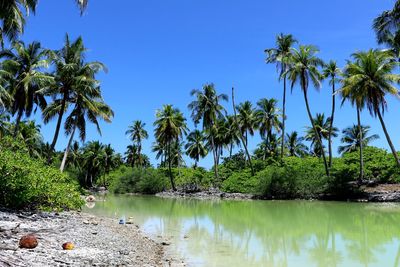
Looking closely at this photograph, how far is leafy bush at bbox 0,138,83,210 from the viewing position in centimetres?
1449

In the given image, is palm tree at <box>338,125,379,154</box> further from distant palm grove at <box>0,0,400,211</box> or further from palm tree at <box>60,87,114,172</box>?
palm tree at <box>60,87,114,172</box>

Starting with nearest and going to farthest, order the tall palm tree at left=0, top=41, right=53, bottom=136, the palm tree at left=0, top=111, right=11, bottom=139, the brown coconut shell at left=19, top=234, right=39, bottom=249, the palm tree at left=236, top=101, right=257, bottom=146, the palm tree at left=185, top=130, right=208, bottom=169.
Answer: the brown coconut shell at left=19, top=234, right=39, bottom=249 < the tall palm tree at left=0, top=41, right=53, bottom=136 < the palm tree at left=0, top=111, right=11, bottom=139 < the palm tree at left=236, top=101, right=257, bottom=146 < the palm tree at left=185, top=130, right=208, bottom=169

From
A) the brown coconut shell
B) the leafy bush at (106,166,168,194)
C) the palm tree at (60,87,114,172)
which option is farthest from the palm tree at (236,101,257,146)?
the brown coconut shell

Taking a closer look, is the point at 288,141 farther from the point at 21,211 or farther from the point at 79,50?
the point at 21,211

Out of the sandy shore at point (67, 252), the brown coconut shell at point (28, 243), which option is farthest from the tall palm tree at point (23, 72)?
the brown coconut shell at point (28, 243)

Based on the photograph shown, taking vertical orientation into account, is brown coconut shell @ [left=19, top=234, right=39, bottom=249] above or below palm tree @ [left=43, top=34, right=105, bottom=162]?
below

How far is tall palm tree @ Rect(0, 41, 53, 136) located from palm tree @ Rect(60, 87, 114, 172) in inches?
103

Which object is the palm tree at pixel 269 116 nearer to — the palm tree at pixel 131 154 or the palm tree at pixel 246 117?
the palm tree at pixel 246 117

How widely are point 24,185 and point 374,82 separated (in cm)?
2459

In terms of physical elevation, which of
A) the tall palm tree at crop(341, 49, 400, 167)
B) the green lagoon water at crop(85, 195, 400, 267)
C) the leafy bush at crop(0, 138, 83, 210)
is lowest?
the green lagoon water at crop(85, 195, 400, 267)

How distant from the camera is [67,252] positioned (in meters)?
8.87

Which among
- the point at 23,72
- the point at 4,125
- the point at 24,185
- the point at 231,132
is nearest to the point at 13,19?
the point at 24,185

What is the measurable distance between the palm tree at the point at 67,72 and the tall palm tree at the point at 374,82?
1879 centimetres

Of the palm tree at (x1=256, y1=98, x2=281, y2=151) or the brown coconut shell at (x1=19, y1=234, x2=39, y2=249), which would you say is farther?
the palm tree at (x1=256, y1=98, x2=281, y2=151)
